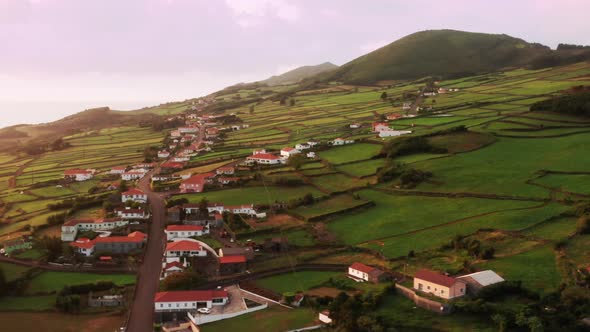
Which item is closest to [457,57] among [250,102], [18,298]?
[250,102]

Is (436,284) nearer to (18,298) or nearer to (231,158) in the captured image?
(18,298)

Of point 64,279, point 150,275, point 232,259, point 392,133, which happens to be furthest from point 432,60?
point 64,279

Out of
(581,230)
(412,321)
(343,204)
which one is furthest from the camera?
(343,204)

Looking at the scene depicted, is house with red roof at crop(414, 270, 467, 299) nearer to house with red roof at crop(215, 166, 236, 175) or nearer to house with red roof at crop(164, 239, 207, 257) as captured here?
house with red roof at crop(164, 239, 207, 257)

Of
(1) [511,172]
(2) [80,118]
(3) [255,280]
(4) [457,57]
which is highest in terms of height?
(4) [457,57]

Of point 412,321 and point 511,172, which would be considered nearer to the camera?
point 412,321

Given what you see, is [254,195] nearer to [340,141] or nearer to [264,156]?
[264,156]

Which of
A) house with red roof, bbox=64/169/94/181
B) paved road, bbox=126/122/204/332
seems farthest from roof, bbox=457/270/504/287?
house with red roof, bbox=64/169/94/181
